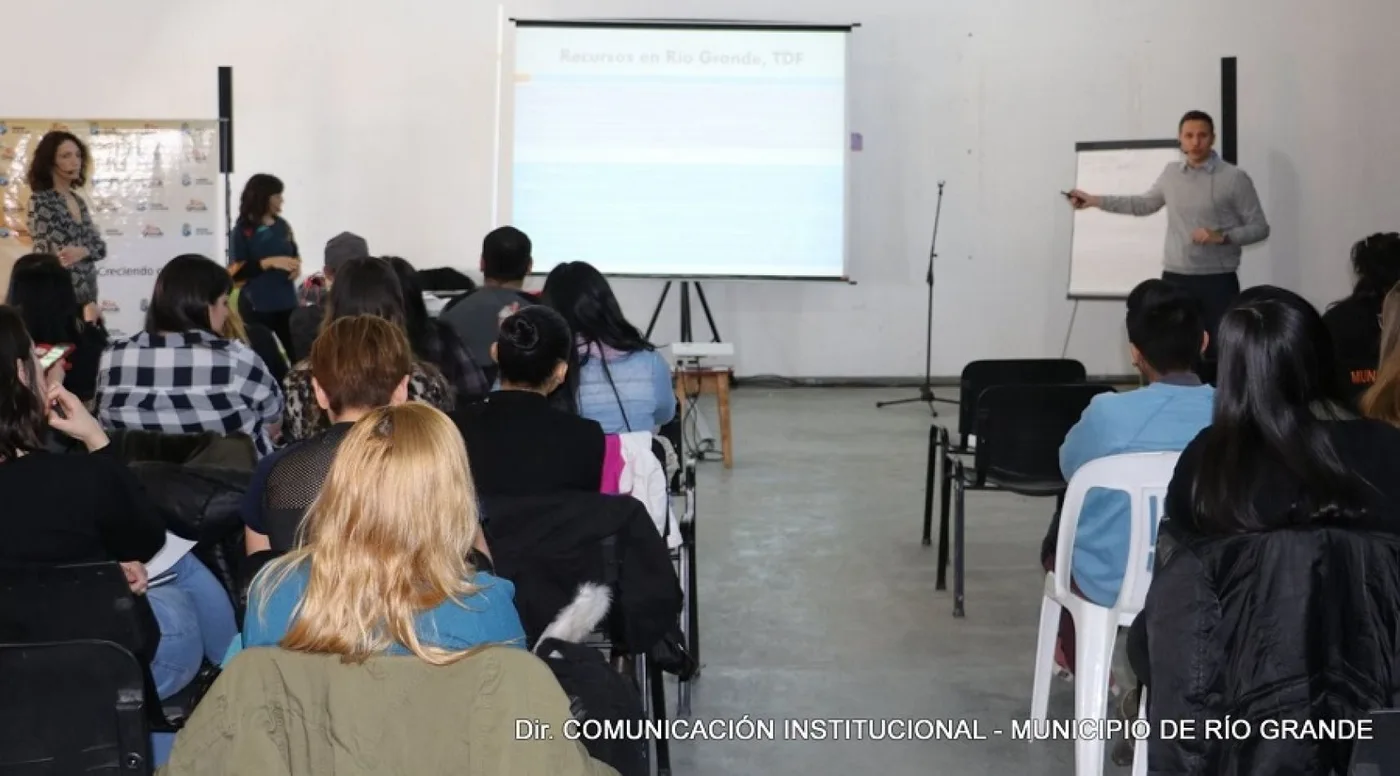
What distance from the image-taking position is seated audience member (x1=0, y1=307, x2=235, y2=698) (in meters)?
2.19

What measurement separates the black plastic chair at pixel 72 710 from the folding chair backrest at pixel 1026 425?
8.98ft

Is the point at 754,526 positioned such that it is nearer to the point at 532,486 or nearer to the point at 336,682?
the point at 532,486

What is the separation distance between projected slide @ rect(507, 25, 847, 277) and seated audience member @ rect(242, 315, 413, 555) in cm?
578

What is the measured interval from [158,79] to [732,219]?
3.64 metres

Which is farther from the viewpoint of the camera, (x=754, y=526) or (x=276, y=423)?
(x=754, y=526)

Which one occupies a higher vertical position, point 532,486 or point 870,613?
point 532,486

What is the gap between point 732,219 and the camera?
834 centimetres

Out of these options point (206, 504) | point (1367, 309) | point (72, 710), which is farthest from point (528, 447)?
point (1367, 309)

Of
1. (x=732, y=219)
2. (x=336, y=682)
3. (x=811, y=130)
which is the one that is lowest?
(x=336, y=682)

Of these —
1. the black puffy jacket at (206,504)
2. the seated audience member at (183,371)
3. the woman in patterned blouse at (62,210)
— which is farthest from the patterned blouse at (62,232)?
the black puffy jacket at (206,504)

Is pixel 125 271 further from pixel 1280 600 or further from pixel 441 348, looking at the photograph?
pixel 1280 600

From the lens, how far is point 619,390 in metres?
3.76

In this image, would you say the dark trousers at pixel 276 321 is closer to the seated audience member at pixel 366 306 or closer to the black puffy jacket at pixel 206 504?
the seated audience member at pixel 366 306

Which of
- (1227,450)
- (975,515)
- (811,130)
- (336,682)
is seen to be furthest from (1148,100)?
(336,682)
